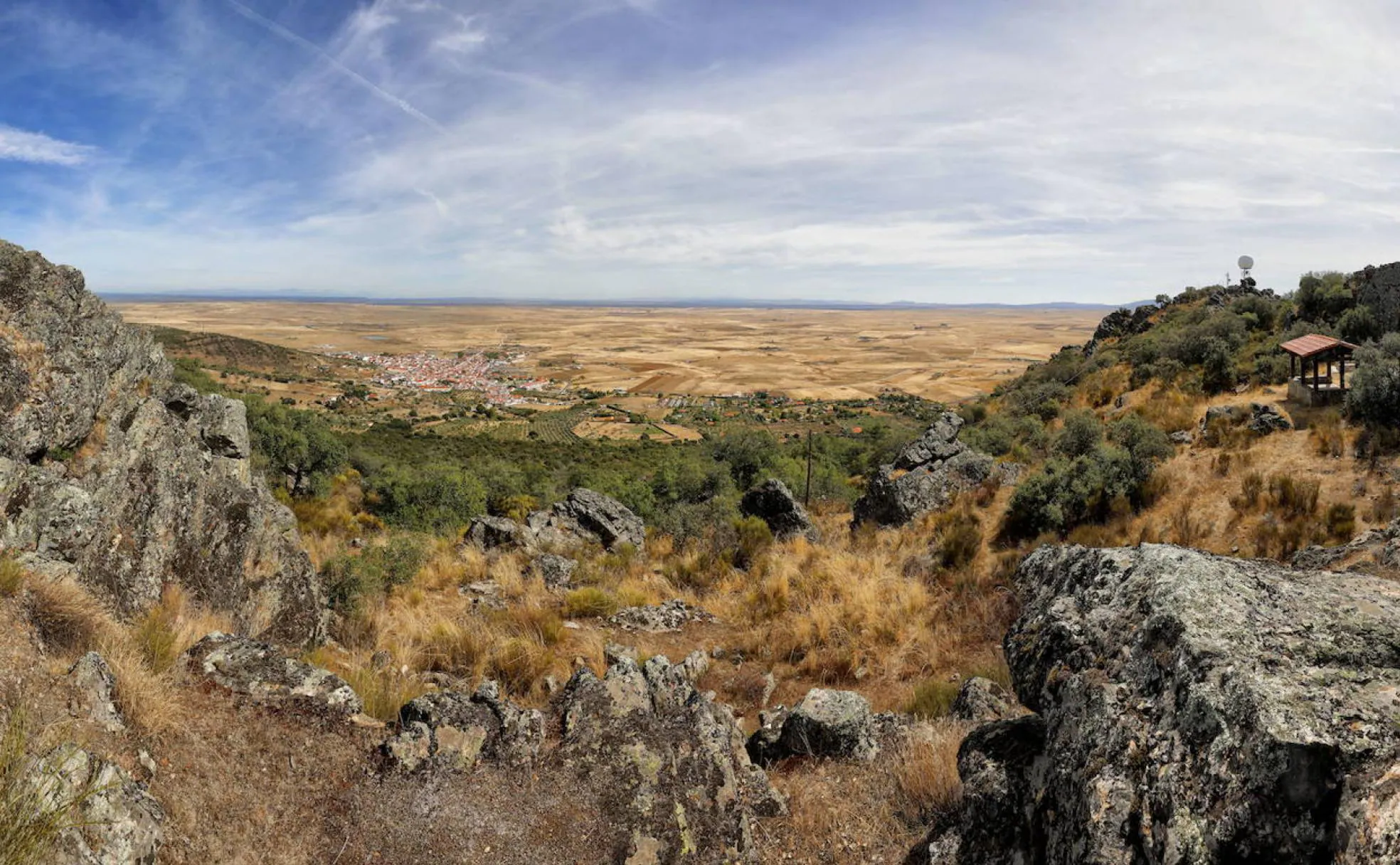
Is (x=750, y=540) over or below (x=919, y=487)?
Answer: below

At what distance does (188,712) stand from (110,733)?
569 millimetres

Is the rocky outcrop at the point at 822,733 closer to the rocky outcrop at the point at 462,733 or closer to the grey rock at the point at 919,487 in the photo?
the rocky outcrop at the point at 462,733

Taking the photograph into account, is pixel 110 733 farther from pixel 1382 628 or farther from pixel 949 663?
pixel 949 663

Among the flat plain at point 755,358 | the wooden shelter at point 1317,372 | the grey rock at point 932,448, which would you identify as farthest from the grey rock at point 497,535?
the flat plain at point 755,358

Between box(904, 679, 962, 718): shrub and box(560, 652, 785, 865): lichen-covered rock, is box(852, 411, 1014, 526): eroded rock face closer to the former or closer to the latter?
box(904, 679, 962, 718): shrub

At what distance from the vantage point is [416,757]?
13.6 ft

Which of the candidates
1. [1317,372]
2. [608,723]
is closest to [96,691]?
[608,723]

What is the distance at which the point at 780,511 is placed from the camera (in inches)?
623

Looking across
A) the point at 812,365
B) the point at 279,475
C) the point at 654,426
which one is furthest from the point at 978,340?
the point at 279,475

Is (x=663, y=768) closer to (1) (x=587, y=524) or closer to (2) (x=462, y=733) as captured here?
(2) (x=462, y=733)

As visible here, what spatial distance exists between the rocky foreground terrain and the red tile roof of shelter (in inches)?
446

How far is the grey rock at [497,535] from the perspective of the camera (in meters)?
13.6

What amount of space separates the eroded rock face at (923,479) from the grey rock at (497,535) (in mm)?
8787

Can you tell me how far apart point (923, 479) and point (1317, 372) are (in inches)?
375
